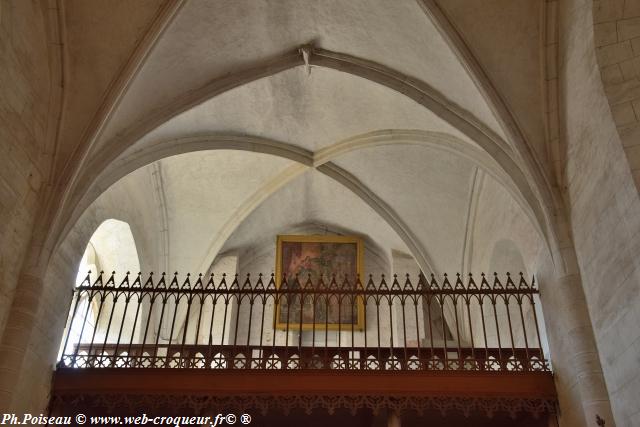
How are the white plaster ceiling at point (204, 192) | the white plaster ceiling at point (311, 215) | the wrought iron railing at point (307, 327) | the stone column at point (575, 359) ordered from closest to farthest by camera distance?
the stone column at point (575, 359) < the wrought iron railing at point (307, 327) < the white plaster ceiling at point (204, 192) < the white plaster ceiling at point (311, 215)

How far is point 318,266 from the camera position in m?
12.8

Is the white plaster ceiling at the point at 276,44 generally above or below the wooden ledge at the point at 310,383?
above

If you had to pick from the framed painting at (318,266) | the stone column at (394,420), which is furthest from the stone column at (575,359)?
the framed painting at (318,266)

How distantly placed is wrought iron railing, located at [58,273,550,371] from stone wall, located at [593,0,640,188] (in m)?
2.48

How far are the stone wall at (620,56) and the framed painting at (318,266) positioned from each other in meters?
7.25

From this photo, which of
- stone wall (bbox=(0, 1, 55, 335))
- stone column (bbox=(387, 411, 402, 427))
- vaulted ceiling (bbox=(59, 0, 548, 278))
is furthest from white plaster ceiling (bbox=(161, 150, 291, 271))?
stone column (bbox=(387, 411, 402, 427))

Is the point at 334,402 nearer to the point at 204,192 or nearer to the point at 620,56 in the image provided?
the point at 620,56

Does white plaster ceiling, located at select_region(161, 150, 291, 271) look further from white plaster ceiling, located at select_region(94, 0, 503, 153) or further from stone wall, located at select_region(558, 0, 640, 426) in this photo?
stone wall, located at select_region(558, 0, 640, 426)

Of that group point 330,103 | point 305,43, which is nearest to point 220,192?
point 330,103

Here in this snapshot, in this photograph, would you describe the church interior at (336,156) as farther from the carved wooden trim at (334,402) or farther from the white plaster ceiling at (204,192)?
the white plaster ceiling at (204,192)

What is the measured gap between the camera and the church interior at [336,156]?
238 inches

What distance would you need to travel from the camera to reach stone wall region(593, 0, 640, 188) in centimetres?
564

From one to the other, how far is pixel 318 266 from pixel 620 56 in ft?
26.3

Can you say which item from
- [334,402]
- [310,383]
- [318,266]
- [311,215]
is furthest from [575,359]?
[311,215]
